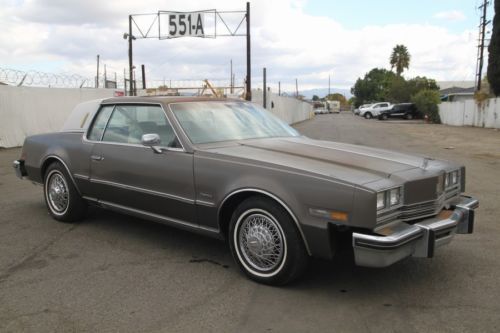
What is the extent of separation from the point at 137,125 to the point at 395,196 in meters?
2.69

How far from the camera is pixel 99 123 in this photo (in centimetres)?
544

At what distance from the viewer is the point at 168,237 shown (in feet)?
17.2

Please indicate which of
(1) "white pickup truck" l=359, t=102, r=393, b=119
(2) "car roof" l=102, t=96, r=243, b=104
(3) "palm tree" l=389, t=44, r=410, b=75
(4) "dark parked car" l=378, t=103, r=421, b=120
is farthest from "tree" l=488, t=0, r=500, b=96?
(3) "palm tree" l=389, t=44, r=410, b=75

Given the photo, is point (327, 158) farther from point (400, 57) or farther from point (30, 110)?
point (400, 57)

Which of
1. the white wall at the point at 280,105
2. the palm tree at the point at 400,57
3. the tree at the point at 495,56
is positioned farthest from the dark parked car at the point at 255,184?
the palm tree at the point at 400,57

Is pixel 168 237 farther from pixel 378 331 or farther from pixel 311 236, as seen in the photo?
pixel 378 331

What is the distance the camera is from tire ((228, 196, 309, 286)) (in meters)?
3.68

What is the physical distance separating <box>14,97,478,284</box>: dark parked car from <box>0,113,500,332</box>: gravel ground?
1.13 feet

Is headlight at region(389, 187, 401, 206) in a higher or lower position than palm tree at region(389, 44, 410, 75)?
lower

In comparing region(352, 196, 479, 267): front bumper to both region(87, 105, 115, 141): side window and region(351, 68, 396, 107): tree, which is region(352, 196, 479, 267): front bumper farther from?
region(351, 68, 396, 107): tree

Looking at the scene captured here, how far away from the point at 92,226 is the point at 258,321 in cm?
304

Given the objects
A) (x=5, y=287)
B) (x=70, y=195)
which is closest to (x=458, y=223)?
(x=5, y=287)

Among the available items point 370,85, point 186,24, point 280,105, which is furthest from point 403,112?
point 370,85

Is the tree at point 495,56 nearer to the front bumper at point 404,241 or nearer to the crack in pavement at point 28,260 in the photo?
the front bumper at point 404,241
